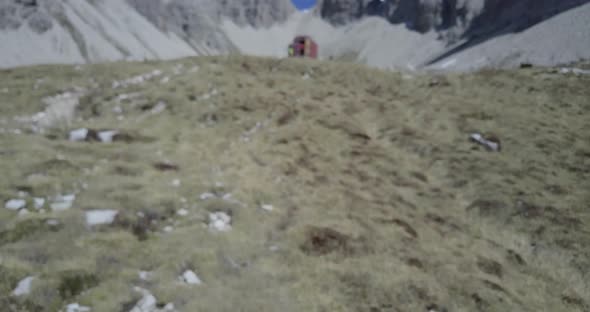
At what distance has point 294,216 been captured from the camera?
1100 cm

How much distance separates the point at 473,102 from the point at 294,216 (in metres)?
19.8

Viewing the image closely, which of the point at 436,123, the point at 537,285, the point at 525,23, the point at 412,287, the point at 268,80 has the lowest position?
the point at 537,285

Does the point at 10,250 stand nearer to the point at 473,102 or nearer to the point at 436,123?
the point at 436,123

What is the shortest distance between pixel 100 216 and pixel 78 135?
8009 mm

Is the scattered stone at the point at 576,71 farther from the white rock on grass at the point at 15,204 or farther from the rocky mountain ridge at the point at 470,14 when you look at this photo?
the rocky mountain ridge at the point at 470,14

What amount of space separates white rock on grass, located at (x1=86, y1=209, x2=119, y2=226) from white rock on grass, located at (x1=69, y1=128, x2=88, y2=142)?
7450 millimetres

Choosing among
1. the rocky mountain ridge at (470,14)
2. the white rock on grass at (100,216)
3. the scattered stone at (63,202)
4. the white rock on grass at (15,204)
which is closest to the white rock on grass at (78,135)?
the scattered stone at (63,202)

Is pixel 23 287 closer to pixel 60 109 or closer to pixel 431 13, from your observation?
pixel 60 109

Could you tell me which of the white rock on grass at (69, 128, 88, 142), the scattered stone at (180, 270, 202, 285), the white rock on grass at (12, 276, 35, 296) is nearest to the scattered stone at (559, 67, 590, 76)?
the scattered stone at (180, 270, 202, 285)

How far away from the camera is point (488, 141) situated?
18.3 metres

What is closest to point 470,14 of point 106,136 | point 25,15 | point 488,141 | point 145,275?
point 488,141

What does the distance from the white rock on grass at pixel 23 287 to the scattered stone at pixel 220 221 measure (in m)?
4.22

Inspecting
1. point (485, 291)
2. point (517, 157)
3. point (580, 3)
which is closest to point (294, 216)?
point (485, 291)

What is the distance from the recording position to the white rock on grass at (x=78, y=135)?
48.5ft
